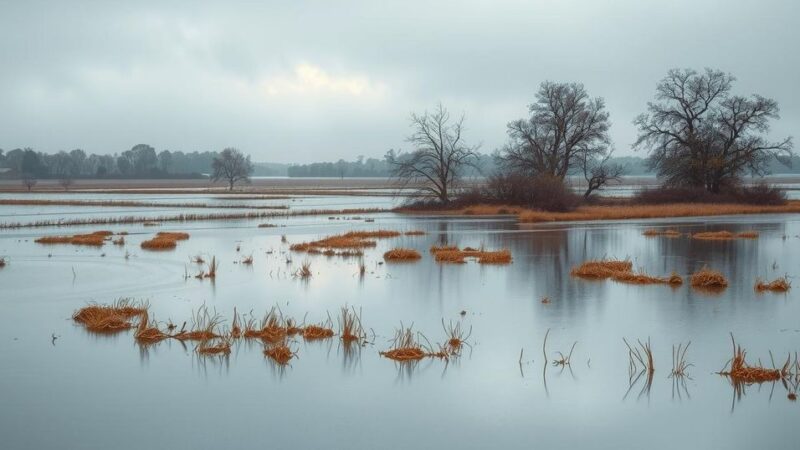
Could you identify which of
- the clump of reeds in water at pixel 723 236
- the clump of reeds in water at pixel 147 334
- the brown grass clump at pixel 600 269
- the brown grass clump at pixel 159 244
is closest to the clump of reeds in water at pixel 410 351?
the clump of reeds in water at pixel 147 334

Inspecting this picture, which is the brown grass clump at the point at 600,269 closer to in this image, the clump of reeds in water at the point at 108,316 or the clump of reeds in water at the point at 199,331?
the clump of reeds in water at the point at 199,331

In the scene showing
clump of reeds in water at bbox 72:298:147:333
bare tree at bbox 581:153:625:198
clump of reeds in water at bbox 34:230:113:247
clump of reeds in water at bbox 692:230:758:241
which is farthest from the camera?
bare tree at bbox 581:153:625:198

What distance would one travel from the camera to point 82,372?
12.7 metres

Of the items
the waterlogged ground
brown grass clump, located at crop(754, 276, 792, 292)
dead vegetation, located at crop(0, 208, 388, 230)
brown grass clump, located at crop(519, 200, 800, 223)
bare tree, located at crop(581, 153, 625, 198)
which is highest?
bare tree, located at crop(581, 153, 625, 198)

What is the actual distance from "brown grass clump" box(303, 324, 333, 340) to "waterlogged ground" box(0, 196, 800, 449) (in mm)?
322

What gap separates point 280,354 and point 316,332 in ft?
5.75

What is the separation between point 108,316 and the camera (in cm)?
1609

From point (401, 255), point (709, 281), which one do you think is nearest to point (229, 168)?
point (401, 255)

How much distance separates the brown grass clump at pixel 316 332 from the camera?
15.0 meters

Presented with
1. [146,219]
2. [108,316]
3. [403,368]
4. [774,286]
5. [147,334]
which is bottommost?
[403,368]

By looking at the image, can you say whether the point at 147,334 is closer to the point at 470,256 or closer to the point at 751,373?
the point at 751,373

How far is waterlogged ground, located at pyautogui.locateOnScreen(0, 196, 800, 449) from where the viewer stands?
9.89 meters

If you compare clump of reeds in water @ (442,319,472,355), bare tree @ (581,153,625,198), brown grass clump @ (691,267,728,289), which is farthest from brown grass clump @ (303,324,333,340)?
bare tree @ (581,153,625,198)

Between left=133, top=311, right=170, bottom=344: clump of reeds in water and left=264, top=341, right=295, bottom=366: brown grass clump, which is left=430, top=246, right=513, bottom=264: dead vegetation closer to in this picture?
left=133, top=311, right=170, bottom=344: clump of reeds in water
